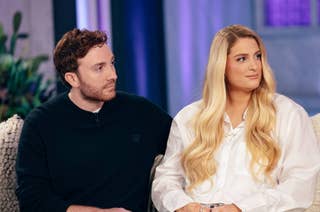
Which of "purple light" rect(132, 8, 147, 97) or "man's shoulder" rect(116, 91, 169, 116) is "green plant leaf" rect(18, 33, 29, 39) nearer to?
"purple light" rect(132, 8, 147, 97)

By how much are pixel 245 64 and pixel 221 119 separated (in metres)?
0.21

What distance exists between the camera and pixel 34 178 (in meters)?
2.89

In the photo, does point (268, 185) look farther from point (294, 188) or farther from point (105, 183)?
point (105, 183)

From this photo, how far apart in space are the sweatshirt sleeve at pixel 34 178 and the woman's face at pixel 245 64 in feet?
2.48

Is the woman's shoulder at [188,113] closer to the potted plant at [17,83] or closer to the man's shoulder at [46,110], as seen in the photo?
the man's shoulder at [46,110]

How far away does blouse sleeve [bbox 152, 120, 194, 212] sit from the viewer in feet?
9.21

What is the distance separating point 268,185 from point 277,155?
109 mm

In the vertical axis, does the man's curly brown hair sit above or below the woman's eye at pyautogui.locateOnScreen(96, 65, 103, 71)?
above

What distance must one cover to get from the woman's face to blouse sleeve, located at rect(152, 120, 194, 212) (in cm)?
29

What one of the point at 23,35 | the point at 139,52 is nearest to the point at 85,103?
the point at 23,35

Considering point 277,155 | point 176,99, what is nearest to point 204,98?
point 277,155

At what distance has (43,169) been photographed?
290cm

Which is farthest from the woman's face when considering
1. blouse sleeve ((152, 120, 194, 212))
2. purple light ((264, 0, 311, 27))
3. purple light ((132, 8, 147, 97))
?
purple light ((264, 0, 311, 27))

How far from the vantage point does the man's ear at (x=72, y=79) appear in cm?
302
